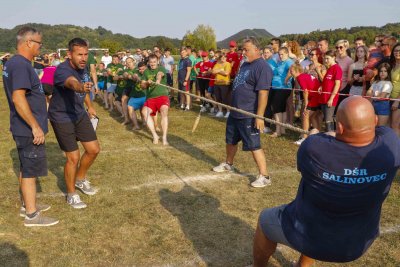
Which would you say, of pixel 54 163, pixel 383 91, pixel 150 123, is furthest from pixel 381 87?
pixel 54 163

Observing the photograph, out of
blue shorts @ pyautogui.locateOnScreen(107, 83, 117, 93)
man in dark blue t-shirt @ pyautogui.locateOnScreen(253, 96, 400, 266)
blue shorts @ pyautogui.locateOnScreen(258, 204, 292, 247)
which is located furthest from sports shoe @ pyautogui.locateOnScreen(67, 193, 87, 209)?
blue shorts @ pyautogui.locateOnScreen(107, 83, 117, 93)

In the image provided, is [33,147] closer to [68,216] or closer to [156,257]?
[68,216]

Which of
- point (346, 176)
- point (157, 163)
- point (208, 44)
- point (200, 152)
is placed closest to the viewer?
point (346, 176)

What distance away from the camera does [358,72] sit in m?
7.58

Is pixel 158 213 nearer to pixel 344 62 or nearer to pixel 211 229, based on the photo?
pixel 211 229

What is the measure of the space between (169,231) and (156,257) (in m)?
0.49

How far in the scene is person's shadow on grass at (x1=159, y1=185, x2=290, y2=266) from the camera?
11.4 ft

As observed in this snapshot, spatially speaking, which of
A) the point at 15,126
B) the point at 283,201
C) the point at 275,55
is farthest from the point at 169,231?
the point at 275,55

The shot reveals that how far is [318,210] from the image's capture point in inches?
92.5

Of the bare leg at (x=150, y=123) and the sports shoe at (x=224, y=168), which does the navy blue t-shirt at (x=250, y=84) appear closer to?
the sports shoe at (x=224, y=168)

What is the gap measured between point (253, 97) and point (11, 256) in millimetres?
3462

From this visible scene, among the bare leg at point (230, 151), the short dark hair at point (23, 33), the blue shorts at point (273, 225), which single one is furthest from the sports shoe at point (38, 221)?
the bare leg at point (230, 151)

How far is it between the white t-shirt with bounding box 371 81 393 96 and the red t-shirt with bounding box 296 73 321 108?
1.04m

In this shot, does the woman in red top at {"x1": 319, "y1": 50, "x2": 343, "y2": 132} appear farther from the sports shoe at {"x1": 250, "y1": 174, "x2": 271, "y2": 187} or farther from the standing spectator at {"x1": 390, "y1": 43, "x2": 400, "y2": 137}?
the sports shoe at {"x1": 250, "y1": 174, "x2": 271, "y2": 187}
